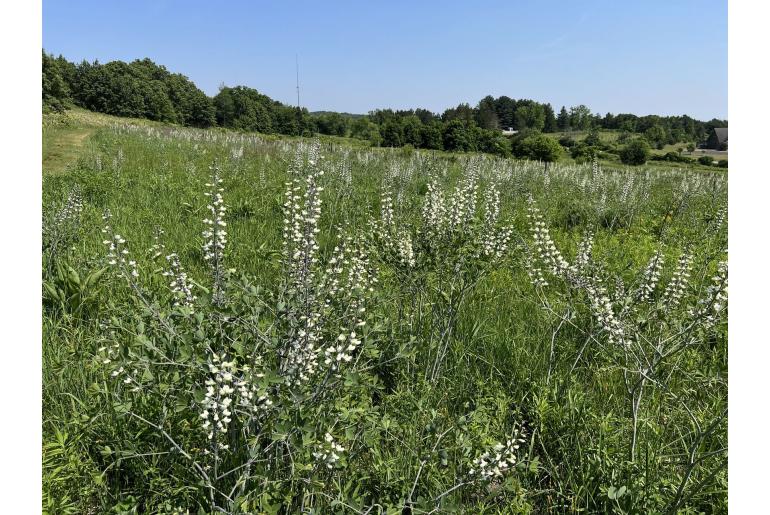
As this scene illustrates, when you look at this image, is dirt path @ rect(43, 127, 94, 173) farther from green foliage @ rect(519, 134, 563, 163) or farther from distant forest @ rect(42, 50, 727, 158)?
green foliage @ rect(519, 134, 563, 163)

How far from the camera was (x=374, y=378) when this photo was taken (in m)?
2.08

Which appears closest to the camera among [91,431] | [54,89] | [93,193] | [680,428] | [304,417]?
[304,417]

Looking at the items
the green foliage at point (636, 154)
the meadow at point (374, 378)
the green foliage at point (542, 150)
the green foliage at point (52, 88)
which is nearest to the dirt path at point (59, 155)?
the meadow at point (374, 378)

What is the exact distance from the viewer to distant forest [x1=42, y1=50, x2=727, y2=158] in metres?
57.7

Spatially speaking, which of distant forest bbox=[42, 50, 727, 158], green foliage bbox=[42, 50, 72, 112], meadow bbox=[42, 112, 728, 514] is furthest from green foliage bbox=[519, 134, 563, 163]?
meadow bbox=[42, 112, 728, 514]

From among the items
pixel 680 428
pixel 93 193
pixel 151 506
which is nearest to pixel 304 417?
pixel 151 506

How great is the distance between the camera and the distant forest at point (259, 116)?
189 ft

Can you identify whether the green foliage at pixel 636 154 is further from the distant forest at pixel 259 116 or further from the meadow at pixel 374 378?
the meadow at pixel 374 378

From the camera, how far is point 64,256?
16.4ft

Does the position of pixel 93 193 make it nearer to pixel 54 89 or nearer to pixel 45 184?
pixel 45 184

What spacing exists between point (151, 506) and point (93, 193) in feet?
26.2

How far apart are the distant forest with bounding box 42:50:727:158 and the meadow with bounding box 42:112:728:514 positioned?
4942 cm

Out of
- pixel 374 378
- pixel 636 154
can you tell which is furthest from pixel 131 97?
pixel 374 378

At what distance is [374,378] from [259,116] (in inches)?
2806
